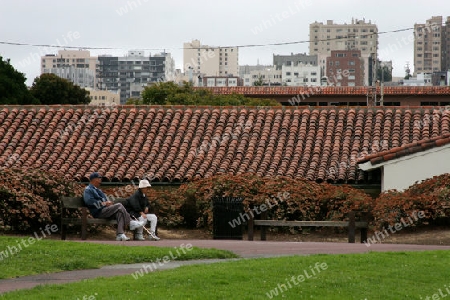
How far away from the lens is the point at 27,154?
32.6m

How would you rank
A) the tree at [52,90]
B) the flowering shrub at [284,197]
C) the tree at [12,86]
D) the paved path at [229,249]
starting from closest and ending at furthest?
the paved path at [229,249], the flowering shrub at [284,197], the tree at [12,86], the tree at [52,90]

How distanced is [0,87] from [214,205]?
55452 millimetres

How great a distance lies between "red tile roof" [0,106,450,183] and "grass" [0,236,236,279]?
11.8 m

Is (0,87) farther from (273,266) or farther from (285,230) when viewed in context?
(273,266)

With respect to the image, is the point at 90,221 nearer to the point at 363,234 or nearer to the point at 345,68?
the point at 363,234

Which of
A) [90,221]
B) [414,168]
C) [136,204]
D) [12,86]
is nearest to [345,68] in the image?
[12,86]

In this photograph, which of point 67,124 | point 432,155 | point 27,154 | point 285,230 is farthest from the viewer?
point 67,124

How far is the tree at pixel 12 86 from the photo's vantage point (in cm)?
7631

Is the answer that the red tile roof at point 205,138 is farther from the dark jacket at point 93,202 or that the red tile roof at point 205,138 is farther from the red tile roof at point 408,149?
the dark jacket at point 93,202

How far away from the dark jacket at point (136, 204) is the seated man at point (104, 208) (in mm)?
407

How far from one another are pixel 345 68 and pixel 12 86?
4428 inches

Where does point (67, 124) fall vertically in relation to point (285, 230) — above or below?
above

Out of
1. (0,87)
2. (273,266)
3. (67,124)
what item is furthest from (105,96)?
(273,266)

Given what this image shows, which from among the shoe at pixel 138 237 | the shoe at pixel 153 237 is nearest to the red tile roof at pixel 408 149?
the shoe at pixel 153 237
